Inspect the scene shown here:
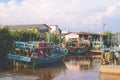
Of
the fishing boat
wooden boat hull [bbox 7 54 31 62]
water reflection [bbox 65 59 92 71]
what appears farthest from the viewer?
water reflection [bbox 65 59 92 71]

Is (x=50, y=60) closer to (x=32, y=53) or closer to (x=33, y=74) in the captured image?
(x=32, y=53)

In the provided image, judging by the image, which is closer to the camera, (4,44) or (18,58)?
(18,58)

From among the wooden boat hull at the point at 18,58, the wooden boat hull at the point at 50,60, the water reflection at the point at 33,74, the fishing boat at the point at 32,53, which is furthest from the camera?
the wooden boat hull at the point at 50,60

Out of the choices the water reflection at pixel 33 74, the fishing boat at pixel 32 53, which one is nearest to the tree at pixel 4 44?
the fishing boat at pixel 32 53

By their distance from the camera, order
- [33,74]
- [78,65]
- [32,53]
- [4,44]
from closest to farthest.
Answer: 1. [33,74]
2. [32,53]
3. [4,44]
4. [78,65]

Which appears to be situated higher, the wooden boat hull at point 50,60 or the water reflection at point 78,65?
the wooden boat hull at point 50,60

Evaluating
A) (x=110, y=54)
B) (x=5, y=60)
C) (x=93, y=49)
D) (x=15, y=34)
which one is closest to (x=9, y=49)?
(x=5, y=60)

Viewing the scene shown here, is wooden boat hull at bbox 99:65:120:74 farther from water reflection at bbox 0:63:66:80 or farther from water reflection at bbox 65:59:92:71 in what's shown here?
water reflection at bbox 65:59:92:71

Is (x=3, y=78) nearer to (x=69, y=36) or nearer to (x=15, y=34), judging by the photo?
(x=15, y=34)

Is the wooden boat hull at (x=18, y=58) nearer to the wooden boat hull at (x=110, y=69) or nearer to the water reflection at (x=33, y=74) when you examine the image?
the water reflection at (x=33, y=74)

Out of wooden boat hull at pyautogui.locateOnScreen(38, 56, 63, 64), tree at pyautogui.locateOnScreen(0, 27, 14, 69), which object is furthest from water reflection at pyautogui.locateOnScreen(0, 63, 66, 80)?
tree at pyautogui.locateOnScreen(0, 27, 14, 69)

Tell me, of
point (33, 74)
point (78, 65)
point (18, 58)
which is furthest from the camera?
point (78, 65)

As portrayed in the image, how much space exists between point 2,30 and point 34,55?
418cm

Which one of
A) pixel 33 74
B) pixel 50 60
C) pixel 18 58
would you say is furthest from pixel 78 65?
pixel 33 74
